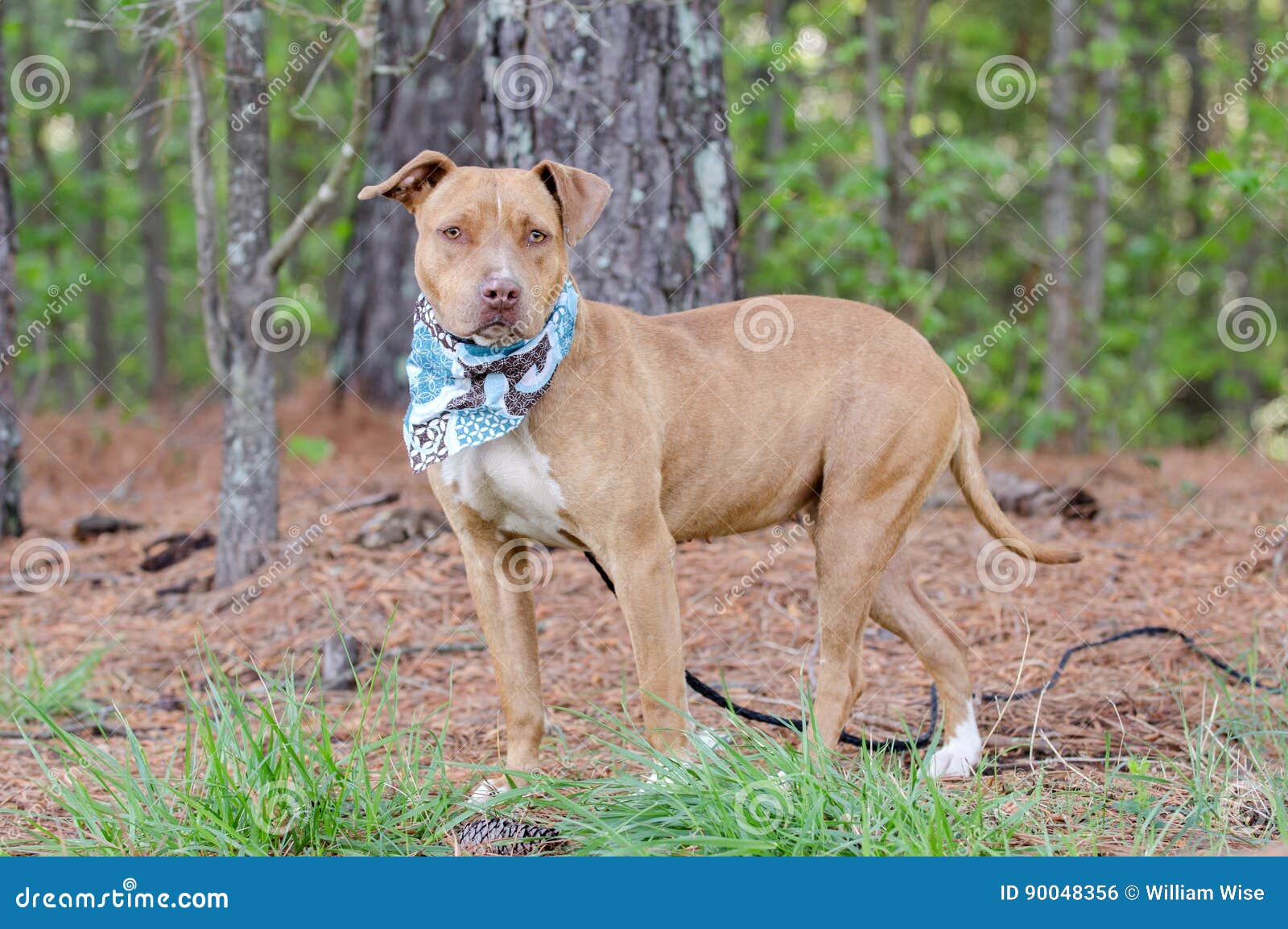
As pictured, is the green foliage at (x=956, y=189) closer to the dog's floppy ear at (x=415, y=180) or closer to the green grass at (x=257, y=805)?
the dog's floppy ear at (x=415, y=180)

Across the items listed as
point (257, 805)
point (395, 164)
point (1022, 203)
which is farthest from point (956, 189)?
point (1022, 203)

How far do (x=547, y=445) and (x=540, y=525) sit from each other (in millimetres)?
301

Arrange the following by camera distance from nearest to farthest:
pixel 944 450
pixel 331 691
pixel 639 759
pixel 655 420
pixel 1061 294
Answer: pixel 639 759, pixel 655 420, pixel 944 450, pixel 331 691, pixel 1061 294

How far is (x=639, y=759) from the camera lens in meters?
3.40

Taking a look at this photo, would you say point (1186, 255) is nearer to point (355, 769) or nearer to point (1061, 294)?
point (1061, 294)

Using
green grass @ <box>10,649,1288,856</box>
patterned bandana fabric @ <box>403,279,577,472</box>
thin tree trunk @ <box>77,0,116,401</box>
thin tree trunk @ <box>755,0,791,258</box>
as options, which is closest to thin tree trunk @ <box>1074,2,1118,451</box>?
thin tree trunk @ <box>755,0,791,258</box>

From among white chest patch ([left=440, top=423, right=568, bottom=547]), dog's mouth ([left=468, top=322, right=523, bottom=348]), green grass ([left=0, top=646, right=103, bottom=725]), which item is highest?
dog's mouth ([left=468, top=322, right=523, bottom=348])

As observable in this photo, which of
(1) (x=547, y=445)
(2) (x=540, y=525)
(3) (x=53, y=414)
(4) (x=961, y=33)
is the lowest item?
(3) (x=53, y=414)

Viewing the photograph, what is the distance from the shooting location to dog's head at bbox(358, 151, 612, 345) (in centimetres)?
347

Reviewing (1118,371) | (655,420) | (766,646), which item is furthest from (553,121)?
(1118,371)

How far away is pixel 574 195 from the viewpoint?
12.4 ft

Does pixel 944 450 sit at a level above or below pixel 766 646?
above

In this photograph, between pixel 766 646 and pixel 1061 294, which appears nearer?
pixel 766 646

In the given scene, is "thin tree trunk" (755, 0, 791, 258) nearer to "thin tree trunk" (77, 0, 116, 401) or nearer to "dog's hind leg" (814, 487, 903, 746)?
"thin tree trunk" (77, 0, 116, 401)
